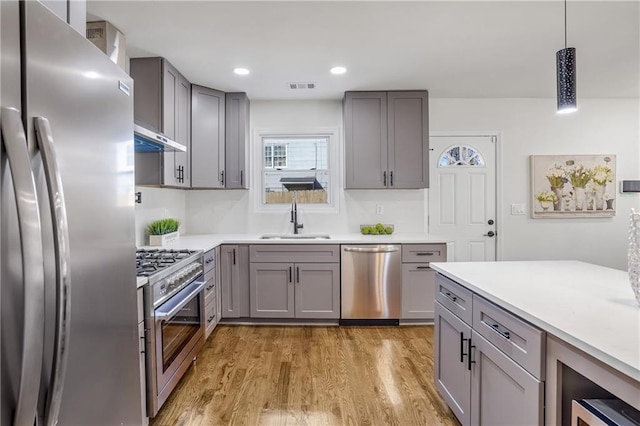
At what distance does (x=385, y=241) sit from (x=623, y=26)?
2.40 metres

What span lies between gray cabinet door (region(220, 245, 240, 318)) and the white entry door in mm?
2306

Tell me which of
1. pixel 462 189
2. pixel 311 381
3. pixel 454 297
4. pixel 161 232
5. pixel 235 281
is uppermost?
pixel 462 189

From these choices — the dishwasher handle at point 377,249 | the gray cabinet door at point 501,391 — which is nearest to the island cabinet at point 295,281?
the dishwasher handle at point 377,249

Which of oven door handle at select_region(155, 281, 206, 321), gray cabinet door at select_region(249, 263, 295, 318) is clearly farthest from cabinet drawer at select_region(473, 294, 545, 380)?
gray cabinet door at select_region(249, 263, 295, 318)

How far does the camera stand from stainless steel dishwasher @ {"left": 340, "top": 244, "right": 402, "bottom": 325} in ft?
10.8

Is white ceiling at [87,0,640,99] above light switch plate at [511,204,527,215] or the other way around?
above

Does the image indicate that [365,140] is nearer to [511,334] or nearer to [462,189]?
[462,189]

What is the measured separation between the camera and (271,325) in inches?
135

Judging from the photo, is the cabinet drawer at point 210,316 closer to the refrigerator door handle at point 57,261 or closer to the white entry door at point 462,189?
the refrigerator door handle at point 57,261

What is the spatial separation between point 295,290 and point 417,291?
1.22m

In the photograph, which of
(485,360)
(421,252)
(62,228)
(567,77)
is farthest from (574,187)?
(62,228)

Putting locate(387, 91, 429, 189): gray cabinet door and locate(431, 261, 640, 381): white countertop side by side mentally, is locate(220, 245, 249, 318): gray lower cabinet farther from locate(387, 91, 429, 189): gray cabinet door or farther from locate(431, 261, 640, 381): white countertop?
locate(431, 261, 640, 381): white countertop

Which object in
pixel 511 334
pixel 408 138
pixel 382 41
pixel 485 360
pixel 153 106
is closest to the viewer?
pixel 511 334

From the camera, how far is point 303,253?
3316mm
